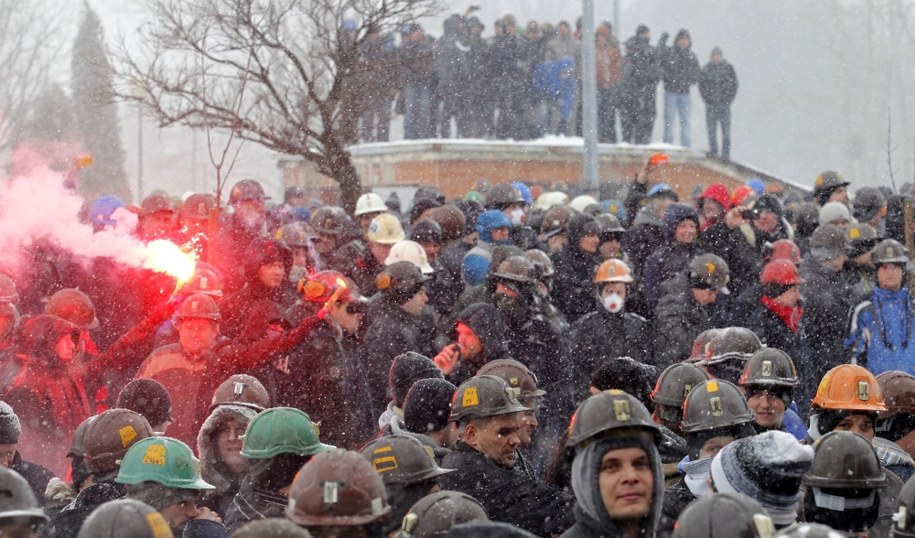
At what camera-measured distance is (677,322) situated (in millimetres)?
10156

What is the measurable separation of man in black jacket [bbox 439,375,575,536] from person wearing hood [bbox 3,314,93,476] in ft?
9.69

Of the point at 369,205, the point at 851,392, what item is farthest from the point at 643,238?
the point at 851,392

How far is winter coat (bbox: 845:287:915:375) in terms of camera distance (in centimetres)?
1068

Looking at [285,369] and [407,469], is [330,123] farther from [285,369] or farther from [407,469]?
[407,469]

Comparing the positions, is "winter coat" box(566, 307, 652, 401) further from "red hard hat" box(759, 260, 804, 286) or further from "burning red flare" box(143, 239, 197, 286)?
"burning red flare" box(143, 239, 197, 286)

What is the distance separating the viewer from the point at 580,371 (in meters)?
9.90

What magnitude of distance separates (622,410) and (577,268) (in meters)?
7.01

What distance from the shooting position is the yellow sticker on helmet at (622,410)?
498 centimetres

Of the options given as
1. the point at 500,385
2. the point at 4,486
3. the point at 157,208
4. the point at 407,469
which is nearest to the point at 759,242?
the point at 157,208

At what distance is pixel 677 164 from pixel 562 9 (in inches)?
1358

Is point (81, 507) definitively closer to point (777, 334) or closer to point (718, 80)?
point (777, 334)

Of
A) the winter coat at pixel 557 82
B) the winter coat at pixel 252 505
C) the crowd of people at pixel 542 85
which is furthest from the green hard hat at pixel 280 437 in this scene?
the winter coat at pixel 557 82

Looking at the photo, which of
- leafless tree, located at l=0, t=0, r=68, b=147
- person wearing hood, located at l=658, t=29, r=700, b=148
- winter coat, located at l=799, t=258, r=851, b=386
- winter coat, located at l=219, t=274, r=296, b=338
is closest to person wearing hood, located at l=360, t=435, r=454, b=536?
winter coat, located at l=219, t=274, r=296, b=338

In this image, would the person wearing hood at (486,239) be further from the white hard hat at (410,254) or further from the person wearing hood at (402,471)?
the person wearing hood at (402,471)
